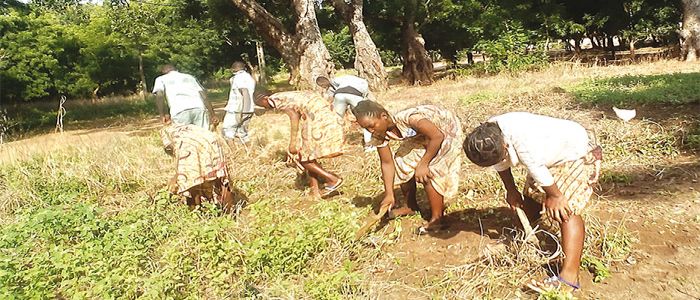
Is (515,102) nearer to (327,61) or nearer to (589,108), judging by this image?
(589,108)

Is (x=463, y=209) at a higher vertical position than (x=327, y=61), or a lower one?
lower

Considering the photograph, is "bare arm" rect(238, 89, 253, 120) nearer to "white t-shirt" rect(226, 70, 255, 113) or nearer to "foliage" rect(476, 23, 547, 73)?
"white t-shirt" rect(226, 70, 255, 113)

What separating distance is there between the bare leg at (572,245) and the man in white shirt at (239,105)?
14.1 ft

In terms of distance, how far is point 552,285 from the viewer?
8.45 feet

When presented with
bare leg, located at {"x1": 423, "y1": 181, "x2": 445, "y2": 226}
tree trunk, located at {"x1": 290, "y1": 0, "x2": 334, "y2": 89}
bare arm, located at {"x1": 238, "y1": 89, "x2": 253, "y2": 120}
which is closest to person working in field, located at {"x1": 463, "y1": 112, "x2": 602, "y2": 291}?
bare leg, located at {"x1": 423, "y1": 181, "x2": 445, "y2": 226}

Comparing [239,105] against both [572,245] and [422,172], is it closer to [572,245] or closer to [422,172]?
[422,172]

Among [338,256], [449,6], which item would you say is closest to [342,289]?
[338,256]

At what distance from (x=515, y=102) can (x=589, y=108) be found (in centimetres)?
110

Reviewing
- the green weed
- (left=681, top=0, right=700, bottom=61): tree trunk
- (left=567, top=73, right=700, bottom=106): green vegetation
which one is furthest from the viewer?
(left=681, top=0, right=700, bottom=61): tree trunk

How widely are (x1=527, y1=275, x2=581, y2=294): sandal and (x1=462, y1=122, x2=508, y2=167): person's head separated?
0.68 meters

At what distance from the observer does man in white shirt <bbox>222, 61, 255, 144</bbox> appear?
602 cm

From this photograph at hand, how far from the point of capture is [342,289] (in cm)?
280

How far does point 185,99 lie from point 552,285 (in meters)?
4.34

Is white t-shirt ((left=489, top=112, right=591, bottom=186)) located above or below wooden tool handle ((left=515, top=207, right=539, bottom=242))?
above
